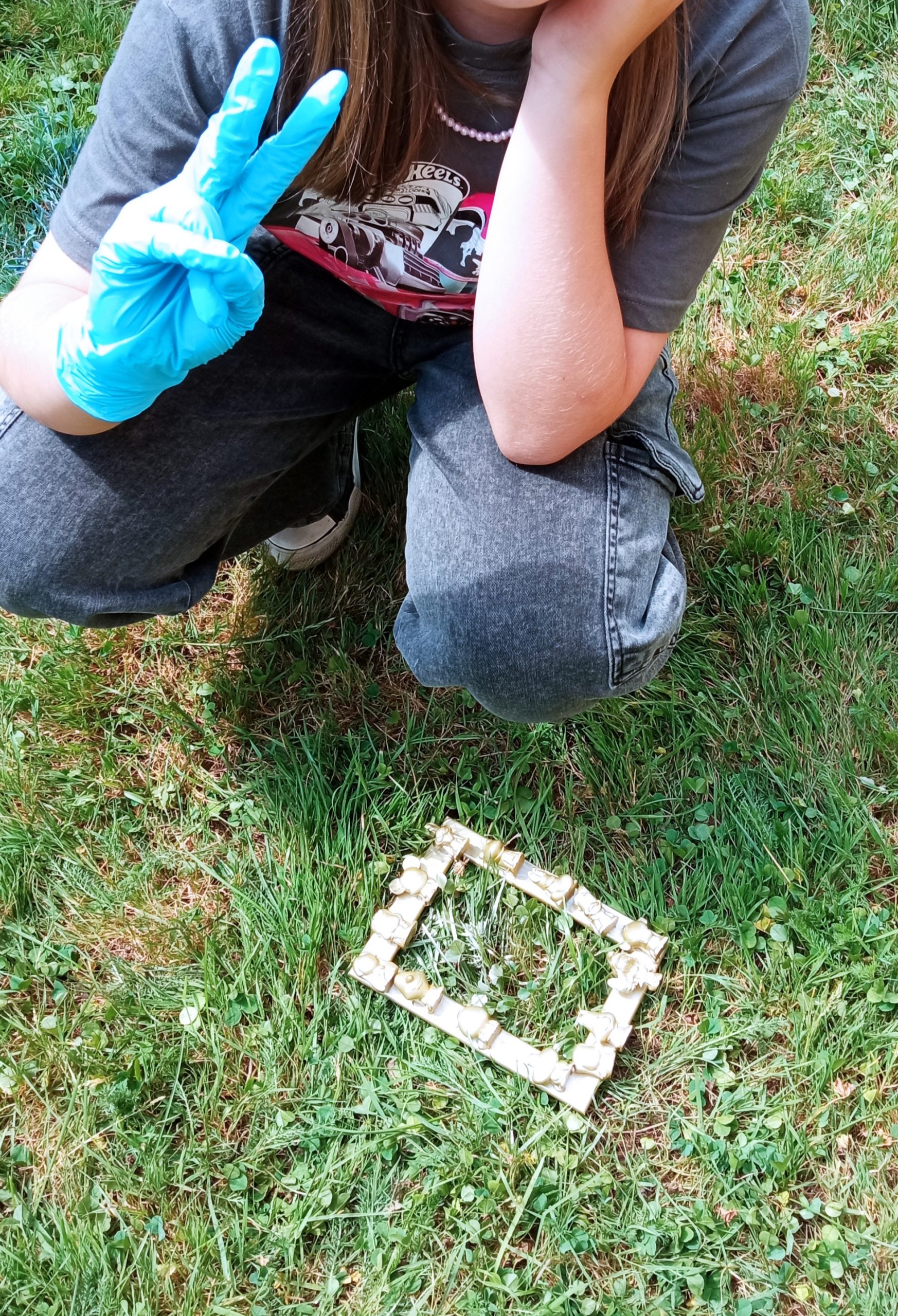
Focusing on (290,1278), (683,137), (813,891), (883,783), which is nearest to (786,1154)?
(813,891)

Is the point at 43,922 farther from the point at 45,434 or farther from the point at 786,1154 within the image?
A: the point at 786,1154

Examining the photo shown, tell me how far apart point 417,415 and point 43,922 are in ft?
3.44

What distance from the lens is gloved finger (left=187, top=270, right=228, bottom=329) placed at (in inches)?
41.4

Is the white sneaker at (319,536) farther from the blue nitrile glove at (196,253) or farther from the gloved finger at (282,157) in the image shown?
the gloved finger at (282,157)

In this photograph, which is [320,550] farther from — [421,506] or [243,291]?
[243,291]

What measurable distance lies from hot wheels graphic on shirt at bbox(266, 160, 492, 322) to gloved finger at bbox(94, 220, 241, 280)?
30 cm

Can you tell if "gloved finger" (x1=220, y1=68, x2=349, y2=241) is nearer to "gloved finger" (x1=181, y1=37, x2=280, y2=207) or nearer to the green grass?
"gloved finger" (x1=181, y1=37, x2=280, y2=207)

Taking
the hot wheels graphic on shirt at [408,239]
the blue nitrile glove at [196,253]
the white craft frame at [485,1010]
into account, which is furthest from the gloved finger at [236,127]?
the white craft frame at [485,1010]

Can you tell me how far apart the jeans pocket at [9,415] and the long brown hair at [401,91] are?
509mm

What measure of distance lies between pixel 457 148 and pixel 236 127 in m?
0.35

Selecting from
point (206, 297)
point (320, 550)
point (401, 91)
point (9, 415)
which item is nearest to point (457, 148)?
point (401, 91)

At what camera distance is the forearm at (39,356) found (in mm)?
1249

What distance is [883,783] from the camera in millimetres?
1725

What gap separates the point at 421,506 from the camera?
57.7 inches
